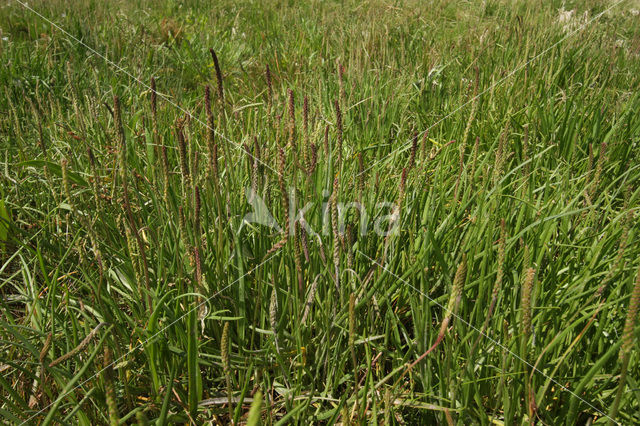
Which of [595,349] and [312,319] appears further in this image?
[312,319]

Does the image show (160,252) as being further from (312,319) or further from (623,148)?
(623,148)

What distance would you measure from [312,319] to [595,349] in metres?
0.66

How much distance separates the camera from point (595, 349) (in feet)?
3.56

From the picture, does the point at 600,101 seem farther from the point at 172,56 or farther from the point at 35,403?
the point at 172,56

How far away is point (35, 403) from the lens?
1.01m

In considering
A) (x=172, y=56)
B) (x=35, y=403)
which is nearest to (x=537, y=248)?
(x=35, y=403)

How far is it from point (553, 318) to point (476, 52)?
7.69ft

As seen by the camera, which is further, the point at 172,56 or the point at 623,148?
the point at 172,56

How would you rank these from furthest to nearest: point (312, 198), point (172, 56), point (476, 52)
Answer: point (172, 56) < point (476, 52) < point (312, 198)

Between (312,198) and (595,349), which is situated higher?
(312,198)

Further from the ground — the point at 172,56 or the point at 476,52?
the point at 476,52

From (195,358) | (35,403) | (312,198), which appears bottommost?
(35,403)

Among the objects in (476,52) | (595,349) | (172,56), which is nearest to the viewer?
(595,349)

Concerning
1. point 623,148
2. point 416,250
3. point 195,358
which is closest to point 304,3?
point 623,148
